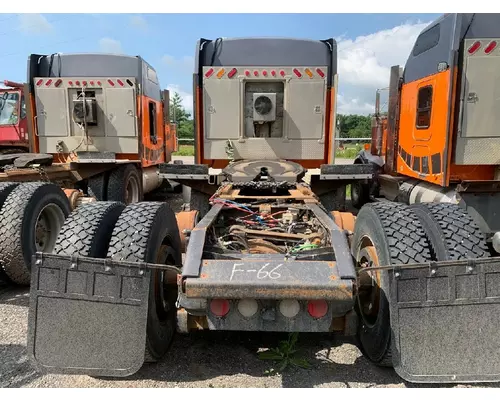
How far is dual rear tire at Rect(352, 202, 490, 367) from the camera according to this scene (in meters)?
2.64

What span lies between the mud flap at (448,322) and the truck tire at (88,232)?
6.21 ft

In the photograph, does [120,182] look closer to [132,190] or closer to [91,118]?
[132,190]

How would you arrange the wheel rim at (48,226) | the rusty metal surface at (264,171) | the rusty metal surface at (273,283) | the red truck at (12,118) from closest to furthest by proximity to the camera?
the rusty metal surface at (273,283) → the wheel rim at (48,226) → the rusty metal surface at (264,171) → the red truck at (12,118)

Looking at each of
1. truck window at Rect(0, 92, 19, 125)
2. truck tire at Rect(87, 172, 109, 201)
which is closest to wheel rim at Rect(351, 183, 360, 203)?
truck tire at Rect(87, 172, 109, 201)

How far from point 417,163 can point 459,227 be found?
147 inches

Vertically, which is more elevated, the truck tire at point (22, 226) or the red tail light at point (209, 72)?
the red tail light at point (209, 72)

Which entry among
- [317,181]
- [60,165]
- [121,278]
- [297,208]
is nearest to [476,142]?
[317,181]

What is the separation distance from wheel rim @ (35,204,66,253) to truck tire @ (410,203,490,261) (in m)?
3.89

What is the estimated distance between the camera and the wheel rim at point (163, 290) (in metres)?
2.95

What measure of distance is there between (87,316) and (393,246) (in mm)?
1916

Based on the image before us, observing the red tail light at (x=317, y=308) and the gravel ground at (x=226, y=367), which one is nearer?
the red tail light at (x=317, y=308)

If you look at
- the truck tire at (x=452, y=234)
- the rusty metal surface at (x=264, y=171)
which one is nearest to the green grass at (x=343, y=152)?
the rusty metal surface at (x=264, y=171)

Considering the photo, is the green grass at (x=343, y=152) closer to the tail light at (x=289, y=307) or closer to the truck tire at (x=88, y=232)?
the truck tire at (x=88, y=232)

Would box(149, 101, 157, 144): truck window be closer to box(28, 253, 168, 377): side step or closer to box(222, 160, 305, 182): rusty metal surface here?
box(222, 160, 305, 182): rusty metal surface
